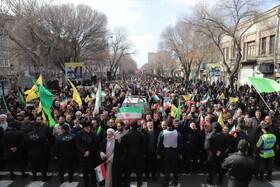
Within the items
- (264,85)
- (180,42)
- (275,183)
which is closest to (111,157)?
(275,183)

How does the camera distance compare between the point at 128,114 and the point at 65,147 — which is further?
the point at 128,114

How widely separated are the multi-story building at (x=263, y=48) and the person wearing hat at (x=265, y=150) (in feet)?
55.7

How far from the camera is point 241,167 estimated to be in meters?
4.29

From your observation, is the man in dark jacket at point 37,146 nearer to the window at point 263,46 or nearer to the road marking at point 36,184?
the road marking at point 36,184

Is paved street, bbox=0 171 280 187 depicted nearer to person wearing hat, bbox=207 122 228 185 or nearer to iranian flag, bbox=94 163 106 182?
person wearing hat, bbox=207 122 228 185

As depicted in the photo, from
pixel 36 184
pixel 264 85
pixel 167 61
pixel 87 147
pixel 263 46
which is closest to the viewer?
pixel 87 147

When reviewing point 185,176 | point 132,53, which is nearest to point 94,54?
point 132,53

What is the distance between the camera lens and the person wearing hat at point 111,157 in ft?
18.3

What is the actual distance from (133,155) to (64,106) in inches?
244

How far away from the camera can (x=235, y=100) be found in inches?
482

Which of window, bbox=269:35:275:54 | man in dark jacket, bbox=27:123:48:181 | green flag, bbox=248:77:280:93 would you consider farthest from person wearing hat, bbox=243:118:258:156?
window, bbox=269:35:275:54

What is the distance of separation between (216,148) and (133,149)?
218 cm

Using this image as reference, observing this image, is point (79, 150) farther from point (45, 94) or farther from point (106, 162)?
point (45, 94)

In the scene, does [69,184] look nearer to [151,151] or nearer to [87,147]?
[87,147]
